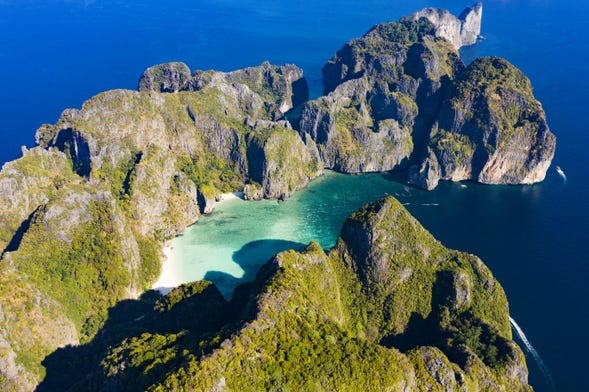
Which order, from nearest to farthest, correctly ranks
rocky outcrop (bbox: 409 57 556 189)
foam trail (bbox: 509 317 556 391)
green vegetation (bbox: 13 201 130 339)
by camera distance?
1. foam trail (bbox: 509 317 556 391)
2. green vegetation (bbox: 13 201 130 339)
3. rocky outcrop (bbox: 409 57 556 189)

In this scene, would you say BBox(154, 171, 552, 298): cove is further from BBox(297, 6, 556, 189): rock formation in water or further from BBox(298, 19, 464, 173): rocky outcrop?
BBox(298, 19, 464, 173): rocky outcrop

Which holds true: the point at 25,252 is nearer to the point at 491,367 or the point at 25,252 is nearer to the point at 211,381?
the point at 211,381

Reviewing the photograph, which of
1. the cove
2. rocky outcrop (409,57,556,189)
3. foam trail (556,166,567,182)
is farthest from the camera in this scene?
foam trail (556,166,567,182)

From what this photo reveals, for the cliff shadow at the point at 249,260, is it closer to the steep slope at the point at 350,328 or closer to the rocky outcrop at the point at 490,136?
the steep slope at the point at 350,328

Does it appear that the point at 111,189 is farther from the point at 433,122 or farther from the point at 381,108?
the point at 433,122

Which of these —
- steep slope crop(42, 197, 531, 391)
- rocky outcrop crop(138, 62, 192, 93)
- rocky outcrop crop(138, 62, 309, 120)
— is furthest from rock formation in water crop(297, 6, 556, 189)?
steep slope crop(42, 197, 531, 391)

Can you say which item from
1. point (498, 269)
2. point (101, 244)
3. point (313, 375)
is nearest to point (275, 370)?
point (313, 375)

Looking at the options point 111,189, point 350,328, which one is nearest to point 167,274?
point 111,189
